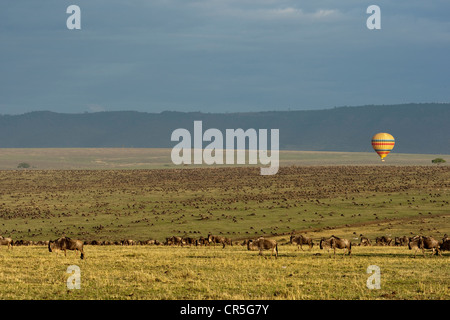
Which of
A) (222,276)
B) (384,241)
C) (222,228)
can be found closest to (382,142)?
(222,228)

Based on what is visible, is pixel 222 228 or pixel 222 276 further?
pixel 222 228

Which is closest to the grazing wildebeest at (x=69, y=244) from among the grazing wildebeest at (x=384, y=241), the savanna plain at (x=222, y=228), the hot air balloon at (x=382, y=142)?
the savanna plain at (x=222, y=228)

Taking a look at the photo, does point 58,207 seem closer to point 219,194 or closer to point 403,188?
point 219,194

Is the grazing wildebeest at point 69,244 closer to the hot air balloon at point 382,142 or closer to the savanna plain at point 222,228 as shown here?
the savanna plain at point 222,228

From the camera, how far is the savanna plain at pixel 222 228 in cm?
1970

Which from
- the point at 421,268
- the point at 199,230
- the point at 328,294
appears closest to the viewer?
the point at 328,294

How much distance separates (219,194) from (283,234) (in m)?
34.4

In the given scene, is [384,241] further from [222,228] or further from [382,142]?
[382,142]

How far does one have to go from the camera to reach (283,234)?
5406cm

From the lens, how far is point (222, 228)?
59969mm

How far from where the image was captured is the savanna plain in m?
19.7

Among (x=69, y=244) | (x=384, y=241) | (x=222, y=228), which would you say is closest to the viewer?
(x=69, y=244)
